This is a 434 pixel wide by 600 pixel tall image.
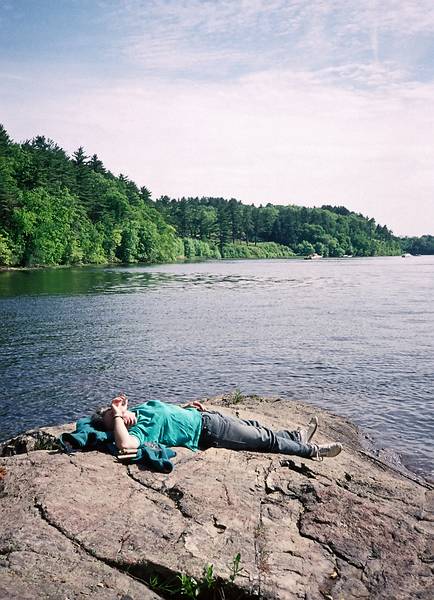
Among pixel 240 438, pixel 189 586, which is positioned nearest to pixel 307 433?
pixel 240 438

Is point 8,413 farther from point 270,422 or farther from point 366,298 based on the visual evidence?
point 366,298

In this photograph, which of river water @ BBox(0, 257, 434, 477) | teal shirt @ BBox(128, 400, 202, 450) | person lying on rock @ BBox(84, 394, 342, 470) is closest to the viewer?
person lying on rock @ BBox(84, 394, 342, 470)

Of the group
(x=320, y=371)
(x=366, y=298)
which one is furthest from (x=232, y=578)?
(x=366, y=298)

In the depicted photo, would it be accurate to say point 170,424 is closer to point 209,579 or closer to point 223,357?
point 209,579

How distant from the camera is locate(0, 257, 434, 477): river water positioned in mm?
13516

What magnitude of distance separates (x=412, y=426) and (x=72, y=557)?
29.3 ft

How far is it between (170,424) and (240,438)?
1.10 meters

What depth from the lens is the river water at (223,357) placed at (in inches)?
532

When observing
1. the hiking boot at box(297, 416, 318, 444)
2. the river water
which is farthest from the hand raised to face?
the river water

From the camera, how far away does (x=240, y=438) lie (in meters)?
7.99

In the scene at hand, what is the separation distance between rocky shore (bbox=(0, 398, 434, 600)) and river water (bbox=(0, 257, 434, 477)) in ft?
12.1

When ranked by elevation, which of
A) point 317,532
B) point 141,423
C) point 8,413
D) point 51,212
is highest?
point 51,212

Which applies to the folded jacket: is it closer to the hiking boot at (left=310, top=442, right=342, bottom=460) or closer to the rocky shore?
the rocky shore

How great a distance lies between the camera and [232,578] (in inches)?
200
